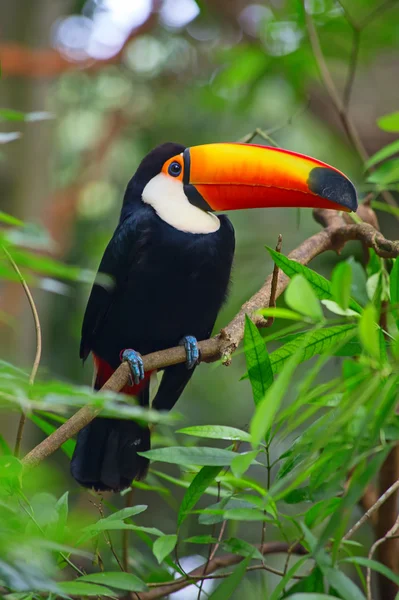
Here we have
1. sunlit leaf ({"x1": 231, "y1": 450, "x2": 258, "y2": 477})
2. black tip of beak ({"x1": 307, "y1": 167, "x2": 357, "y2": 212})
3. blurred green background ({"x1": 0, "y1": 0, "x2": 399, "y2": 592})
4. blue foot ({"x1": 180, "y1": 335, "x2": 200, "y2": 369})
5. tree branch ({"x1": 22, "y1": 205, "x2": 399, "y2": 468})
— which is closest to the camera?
sunlit leaf ({"x1": 231, "y1": 450, "x2": 258, "y2": 477})

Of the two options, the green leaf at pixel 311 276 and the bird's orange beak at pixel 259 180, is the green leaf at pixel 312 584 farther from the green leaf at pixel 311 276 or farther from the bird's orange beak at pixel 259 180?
the bird's orange beak at pixel 259 180

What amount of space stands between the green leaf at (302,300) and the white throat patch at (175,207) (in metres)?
1.49

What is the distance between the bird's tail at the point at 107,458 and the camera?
221cm

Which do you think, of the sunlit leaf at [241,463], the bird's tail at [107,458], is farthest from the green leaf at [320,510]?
the bird's tail at [107,458]

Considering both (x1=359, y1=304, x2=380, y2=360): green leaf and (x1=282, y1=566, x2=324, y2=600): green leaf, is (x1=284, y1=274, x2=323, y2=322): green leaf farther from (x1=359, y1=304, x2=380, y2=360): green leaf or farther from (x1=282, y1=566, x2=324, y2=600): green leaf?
(x1=282, y1=566, x2=324, y2=600): green leaf

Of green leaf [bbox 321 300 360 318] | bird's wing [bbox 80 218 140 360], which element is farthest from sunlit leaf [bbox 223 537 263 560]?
bird's wing [bbox 80 218 140 360]

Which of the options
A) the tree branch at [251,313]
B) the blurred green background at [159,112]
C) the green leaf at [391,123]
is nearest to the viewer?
the green leaf at [391,123]

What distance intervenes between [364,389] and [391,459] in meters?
0.98

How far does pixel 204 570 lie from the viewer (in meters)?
1.50

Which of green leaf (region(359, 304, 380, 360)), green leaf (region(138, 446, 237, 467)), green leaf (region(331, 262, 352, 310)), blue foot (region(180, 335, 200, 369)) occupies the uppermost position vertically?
green leaf (region(331, 262, 352, 310))

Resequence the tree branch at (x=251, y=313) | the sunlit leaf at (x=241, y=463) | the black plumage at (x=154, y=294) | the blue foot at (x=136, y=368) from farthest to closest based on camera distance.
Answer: the black plumage at (x=154, y=294)
the blue foot at (x=136, y=368)
the tree branch at (x=251, y=313)
the sunlit leaf at (x=241, y=463)

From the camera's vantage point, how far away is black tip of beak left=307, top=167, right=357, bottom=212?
1860mm

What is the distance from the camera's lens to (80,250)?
503 cm

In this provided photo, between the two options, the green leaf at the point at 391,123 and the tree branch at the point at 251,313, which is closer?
the green leaf at the point at 391,123
